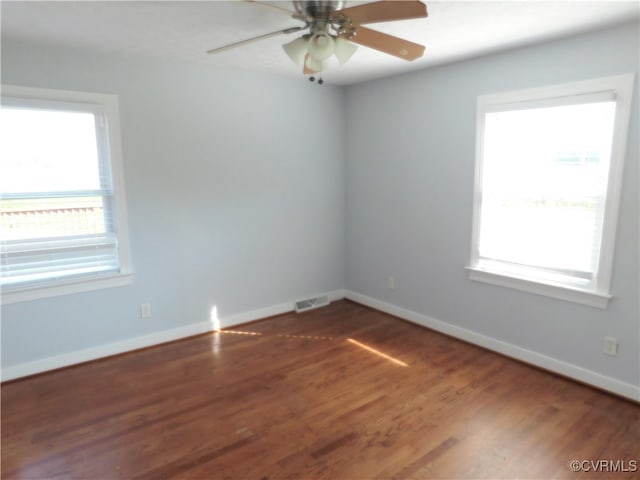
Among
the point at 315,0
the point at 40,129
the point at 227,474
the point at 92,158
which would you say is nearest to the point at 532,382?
the point at 227,474

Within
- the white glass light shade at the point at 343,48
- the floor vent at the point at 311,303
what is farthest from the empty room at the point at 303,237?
the floor vent at the point at 311,303

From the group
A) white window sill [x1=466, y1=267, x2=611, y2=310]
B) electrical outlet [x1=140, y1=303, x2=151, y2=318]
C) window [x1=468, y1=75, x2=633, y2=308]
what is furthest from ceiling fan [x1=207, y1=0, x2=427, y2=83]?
electrical outlet [x1=140, y1=303, x2=151, y2=318]

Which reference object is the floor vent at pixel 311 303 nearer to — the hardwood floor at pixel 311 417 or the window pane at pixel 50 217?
the hardwood floor at pixel 311 417

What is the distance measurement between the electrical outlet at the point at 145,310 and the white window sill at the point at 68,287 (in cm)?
23

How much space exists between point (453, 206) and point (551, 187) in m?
0.79

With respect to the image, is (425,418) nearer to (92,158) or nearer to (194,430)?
(194,430)

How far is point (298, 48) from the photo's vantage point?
1949 mm

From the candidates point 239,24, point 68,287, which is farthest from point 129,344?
point 239,24

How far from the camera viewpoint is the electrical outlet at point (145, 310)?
11.0ft

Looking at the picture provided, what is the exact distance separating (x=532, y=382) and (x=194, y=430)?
2273 mm

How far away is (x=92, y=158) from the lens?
9.87 feet

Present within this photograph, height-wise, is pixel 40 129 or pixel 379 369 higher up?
pixel 40 129

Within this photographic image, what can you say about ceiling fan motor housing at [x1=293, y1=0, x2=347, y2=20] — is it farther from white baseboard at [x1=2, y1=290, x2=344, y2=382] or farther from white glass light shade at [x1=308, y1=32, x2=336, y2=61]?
white baseboard at [x1=2, y1=290, x2=344, y2=382]

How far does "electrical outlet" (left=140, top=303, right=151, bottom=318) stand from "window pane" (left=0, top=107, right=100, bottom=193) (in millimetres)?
1016
